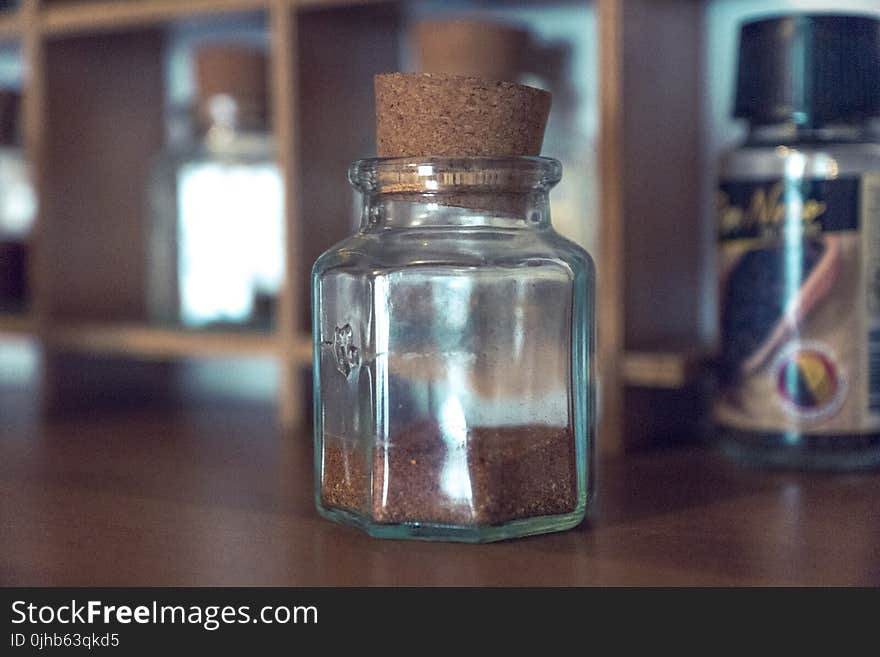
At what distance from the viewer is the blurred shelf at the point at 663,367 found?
0.88m

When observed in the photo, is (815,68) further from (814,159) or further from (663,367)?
(663,367)

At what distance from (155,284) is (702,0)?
637 mm

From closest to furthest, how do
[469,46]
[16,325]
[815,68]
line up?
[815,68] → [469,46] → [16,325]

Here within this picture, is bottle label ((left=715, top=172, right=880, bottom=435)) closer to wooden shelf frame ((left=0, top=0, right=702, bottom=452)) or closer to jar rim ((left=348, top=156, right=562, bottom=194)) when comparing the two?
wooden shelf frame ((left=0, top=0, right=702, bottom=452))

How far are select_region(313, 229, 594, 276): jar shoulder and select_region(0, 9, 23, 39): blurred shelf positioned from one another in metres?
0.66

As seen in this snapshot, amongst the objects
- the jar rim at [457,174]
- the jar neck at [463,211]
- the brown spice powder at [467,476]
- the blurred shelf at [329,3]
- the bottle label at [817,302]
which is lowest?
the brown spice powder at [467,476]

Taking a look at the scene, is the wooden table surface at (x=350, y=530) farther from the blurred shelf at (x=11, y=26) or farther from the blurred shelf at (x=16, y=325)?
the blurred shelf at (x=11, y=26)

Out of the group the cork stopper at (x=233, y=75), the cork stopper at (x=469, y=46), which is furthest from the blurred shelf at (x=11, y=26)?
the cork stopper at (x=469, y=46)

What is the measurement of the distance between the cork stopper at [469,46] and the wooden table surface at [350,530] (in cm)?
36

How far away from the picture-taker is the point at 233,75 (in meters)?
1.17

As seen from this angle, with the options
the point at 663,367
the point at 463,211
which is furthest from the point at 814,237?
the point at 463,211

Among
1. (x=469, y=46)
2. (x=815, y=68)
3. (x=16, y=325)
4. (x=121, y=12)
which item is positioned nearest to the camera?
(x=815, y=68)

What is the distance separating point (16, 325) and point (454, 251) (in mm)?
728
